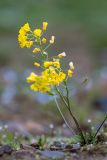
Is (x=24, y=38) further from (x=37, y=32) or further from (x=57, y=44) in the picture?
(x=57, y=44)

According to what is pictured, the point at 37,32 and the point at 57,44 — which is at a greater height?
the point at 57,44

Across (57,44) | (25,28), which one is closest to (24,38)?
(25,28)

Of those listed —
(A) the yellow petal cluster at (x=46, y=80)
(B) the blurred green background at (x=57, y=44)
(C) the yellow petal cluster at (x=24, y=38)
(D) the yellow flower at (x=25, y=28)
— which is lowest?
(A) the yellow petal cluster at (x=46, y=80)

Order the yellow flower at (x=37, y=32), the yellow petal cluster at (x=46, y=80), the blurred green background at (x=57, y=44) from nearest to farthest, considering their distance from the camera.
A: the yellow petal cluster at (x=46, y=80) < the yellow flower at (x=37, y=32) < the blurred green background at (x=57, y=44)

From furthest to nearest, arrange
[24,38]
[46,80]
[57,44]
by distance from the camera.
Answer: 1. [57,44]
2. [24,38]
3. [46,80]

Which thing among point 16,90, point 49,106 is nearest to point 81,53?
point 16,90

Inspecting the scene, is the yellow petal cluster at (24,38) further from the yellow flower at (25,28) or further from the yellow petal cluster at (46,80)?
the yellow petal cluster at (46,80)

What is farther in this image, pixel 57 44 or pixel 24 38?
pixel 57 44

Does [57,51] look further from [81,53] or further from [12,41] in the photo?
[12,41]

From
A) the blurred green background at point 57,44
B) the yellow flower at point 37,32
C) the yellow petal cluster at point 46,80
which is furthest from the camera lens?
the blurred green background at point 57,44

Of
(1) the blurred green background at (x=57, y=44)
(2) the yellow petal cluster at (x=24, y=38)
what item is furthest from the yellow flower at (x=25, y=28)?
(1) the blurred green background at (x=57, y=44)
